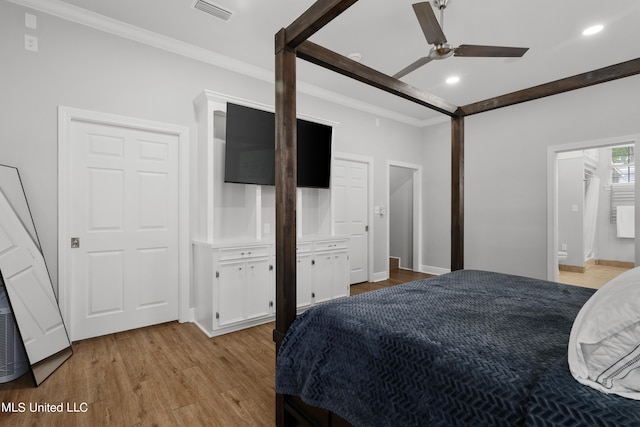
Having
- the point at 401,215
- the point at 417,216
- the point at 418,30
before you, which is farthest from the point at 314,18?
the point at 401,215

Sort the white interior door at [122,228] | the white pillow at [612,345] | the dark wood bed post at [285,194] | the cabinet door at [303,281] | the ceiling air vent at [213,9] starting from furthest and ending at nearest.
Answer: the cabinet door at [303,281] → the white interior door at [122,228] → the ceiling air vent at [213,9] → the dark wood bed post at [285,194] → the white pillow at [612,345]

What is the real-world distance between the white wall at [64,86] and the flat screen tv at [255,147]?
0.50 meters

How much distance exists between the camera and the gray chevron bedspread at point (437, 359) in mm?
899

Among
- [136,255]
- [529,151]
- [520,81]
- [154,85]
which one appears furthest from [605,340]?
[529,151]

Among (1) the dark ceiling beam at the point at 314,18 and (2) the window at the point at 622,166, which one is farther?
(2) the window at the point at 622,166

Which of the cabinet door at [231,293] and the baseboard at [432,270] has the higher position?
the cabinet door at [231,293]

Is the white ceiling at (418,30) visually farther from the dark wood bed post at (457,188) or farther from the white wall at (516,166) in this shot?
the dark wood bed post at (457,188)

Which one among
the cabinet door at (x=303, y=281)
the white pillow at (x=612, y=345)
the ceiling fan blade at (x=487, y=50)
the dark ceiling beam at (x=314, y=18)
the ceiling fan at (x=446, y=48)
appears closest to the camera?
the white pillow at (x=612, y=345)

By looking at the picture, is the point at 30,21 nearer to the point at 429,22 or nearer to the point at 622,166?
the point at 429,22

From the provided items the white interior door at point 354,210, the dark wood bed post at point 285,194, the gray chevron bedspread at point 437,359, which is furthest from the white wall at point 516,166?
the dark wood bed post at point 285,194

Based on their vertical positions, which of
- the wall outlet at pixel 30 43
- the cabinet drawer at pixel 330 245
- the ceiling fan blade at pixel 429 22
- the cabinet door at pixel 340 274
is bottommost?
the cabinet door at pixel 340 274

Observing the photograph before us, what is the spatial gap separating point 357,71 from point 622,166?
752 centimetres

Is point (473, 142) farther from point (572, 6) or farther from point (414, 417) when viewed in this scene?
point (414, 417)

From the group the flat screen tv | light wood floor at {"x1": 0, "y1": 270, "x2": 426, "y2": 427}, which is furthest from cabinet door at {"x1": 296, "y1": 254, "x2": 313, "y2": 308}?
the flat screen tv
